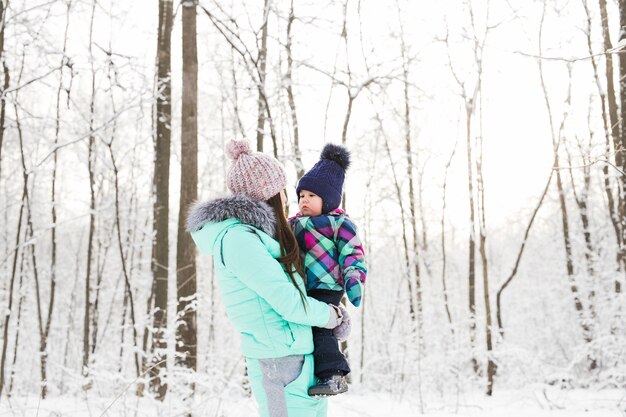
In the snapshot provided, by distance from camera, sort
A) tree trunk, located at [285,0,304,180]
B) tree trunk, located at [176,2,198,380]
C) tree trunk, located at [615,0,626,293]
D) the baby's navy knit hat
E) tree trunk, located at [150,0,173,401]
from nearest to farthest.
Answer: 1. the baby's navy knit hat
2. tree trunk, located at [615,0,626,293]
3. tree trunk, located at [176,2,198,380]
4. tree trunk, located at [150,0,173,401]
5. tree trunk, located at [285,0,304,180]

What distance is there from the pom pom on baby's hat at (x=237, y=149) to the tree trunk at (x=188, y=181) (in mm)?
3509

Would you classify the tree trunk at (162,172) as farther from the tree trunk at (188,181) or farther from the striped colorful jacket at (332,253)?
the striped colorful jacket at (332,253)

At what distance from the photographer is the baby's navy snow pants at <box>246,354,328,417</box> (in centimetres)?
177

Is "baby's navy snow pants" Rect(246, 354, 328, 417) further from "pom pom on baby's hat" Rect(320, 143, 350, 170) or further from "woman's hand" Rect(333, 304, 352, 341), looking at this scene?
"pom pom on baby's hat" Rect(320, 143, 350, 170)

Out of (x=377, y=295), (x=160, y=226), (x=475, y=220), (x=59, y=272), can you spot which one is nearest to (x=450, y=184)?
(x=475, y=220)

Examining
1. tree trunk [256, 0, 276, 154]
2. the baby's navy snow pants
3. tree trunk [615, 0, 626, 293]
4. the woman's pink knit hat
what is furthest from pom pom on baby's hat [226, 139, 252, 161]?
tree trunk [256, 0, 276, 154]

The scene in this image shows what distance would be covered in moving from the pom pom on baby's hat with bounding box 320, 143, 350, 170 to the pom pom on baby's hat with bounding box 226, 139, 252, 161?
0.37 meters

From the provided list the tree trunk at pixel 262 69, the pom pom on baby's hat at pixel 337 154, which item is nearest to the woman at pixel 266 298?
the pom pom on baby's hat at pixel 337 154

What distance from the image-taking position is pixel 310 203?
212 centimetres

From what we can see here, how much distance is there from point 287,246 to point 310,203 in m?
0.29

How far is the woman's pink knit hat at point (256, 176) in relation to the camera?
1.96 metres

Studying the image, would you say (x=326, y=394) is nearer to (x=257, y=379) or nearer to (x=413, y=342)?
(x=257, y=379)

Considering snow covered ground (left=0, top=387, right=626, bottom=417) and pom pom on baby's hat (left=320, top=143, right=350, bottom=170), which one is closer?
pom pom on baby's hat (left=320, top=143, right=350, bottom=170)

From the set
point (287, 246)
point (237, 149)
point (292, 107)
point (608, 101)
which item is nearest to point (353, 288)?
point (287, 246)
